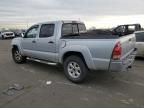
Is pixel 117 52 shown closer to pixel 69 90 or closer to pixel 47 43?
pixel 69 90

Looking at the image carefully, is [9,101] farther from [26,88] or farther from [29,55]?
[29,55]

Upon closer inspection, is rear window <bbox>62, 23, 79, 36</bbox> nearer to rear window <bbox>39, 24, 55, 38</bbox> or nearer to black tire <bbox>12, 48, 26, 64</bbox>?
rear window <bbox>39, 24, 55, 38</bbox>

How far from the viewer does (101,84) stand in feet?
16.9

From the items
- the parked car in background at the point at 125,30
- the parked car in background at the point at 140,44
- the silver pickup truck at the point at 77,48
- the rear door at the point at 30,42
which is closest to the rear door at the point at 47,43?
the silver pickup truck at the point at 77,48

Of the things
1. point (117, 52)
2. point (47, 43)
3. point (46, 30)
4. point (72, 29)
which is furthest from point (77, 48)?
point (46, 30)

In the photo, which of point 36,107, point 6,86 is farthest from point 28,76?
point 36,107

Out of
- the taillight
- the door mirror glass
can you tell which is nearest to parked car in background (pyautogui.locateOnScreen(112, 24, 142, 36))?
the taillight

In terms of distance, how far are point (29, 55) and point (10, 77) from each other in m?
1.43

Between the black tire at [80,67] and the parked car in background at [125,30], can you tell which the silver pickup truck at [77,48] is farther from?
the parked car in background at [125,30]

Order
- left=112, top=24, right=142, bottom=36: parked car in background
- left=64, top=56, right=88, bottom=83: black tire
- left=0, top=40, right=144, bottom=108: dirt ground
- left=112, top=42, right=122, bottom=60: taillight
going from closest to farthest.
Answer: left=0, top=40, right=144, bottom=108: dirt ground, left=112, top=42, right=122, bottom=60: taillight, left=64, top=56, right=88, bottom=83: black tire, left=112, top=24, right=142, bottom=36: parked car in background

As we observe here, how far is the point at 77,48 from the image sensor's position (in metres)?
4.93

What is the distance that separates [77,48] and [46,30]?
172 cm

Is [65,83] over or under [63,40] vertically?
under

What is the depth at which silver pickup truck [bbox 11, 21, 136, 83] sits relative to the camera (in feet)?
14.3
